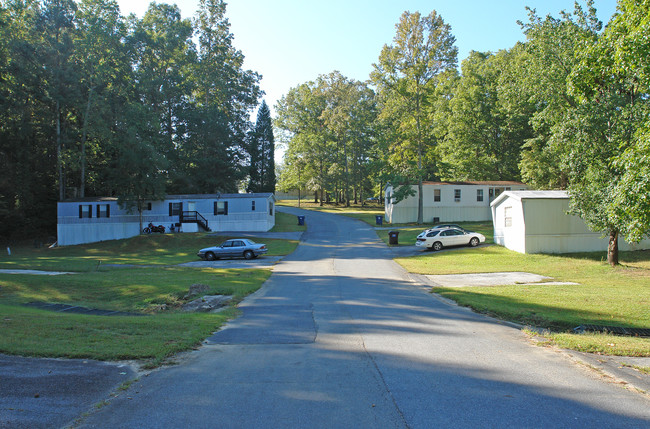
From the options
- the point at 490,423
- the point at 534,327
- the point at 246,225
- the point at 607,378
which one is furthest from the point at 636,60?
the point at 246,225

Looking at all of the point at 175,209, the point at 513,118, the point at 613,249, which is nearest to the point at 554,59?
the point at 613,249

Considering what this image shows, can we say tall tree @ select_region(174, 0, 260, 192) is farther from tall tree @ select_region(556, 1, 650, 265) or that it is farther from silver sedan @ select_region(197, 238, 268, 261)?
tall tree @ select_region(556, 1, 650, 265)

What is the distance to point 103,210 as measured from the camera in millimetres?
44062

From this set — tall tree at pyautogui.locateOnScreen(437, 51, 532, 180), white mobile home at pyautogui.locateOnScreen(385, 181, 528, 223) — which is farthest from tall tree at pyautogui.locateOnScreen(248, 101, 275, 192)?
tall tree at pyautogui.locateOnScreen(437, 51, 532, 180)

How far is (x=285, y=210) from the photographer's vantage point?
6738 centimetres

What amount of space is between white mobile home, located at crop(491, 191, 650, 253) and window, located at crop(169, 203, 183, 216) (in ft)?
104

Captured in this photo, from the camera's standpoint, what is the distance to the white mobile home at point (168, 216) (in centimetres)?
4247

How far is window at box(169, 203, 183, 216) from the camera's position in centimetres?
4319

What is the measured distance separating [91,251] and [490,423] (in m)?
40.7

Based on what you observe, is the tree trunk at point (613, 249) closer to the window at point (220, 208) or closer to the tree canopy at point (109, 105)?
the window at point (220, 208)

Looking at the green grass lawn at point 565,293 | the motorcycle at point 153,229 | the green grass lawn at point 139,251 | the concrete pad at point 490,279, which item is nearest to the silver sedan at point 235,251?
the green grass lawn at point 139,251

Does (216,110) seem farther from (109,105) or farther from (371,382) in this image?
(371,382)

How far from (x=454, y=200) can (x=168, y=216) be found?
3086 centimetres

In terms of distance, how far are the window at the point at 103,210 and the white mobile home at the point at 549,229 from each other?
39.2 metres
